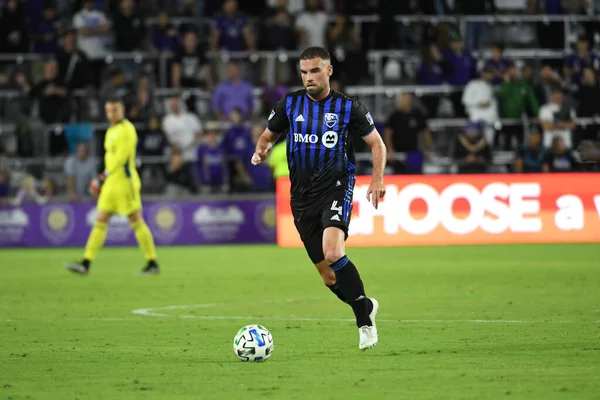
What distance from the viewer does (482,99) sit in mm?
24875

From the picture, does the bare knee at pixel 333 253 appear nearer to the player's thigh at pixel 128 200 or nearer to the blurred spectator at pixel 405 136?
the player's thigh at pixel 128 200

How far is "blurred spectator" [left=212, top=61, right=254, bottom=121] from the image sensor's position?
80.4ft

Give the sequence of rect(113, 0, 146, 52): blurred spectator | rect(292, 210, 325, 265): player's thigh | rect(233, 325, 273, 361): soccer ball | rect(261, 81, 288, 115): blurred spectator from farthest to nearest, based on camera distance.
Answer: rect(113, 0, 146, 52): blurred spectator, rect(261, 81, 288, 115): blurred spectator, rect(292, 210, 325, 265): player's thigh, rect(233, 325, 273, 361): soccer ball

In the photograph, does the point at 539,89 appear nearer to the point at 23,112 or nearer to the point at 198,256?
the point at 198,256

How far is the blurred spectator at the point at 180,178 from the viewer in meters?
24.0

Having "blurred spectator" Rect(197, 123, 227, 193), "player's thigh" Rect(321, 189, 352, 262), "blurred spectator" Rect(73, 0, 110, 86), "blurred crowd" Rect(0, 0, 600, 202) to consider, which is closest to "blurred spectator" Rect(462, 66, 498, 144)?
"blurred crowd" Rect(0, 0, 600, 202)

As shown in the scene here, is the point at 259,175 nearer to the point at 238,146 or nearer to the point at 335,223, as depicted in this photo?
the point at 238,146

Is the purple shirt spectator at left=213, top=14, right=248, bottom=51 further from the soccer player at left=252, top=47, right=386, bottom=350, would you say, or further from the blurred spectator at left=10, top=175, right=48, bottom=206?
the soccer player at left=252, top=47, right=386, bottom=350

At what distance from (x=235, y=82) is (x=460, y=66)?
4828 mm

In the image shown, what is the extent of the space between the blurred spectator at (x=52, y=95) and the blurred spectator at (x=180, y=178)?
2.64 meters

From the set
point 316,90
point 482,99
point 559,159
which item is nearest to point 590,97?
point 559,159

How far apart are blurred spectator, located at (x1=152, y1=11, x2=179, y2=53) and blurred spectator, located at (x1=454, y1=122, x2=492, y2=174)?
20.8 feet

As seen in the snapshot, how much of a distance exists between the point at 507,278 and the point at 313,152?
7.33 metres

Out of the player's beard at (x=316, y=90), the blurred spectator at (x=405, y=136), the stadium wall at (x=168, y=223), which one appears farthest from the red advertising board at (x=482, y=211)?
the player's beard at (x=316, y=90)
